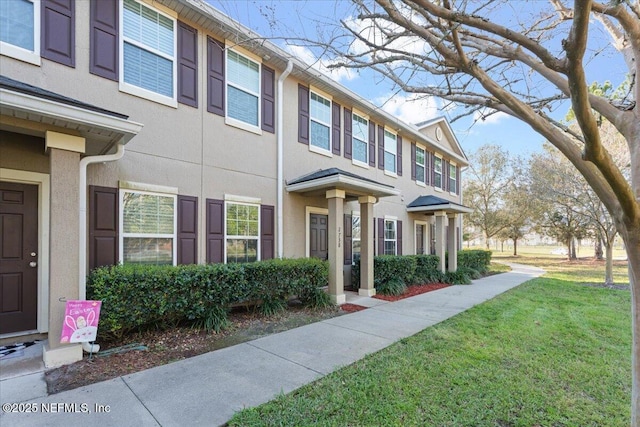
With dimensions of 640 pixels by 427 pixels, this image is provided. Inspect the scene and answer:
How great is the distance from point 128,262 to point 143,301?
1136 mm

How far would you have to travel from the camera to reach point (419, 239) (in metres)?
14.9

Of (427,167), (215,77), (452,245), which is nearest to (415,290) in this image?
(452,245)

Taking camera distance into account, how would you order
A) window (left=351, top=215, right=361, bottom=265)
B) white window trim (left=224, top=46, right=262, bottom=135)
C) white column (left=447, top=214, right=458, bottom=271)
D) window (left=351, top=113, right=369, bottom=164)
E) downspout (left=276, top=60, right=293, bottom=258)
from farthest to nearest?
white column (left=447, top=214, right=458, bottom=271)
window (left=351, top=113, right=369, bottom=164)
window (left=351, top=215, right=361, bottom=265)
downspout (left=276, top=60, right=293, bottom=258)
white window trim (left=224, top=46, right=262, bottom=135)

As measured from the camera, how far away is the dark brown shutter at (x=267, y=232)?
7.94m

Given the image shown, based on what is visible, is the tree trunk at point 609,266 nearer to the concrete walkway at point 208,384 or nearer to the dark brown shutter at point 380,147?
the dark brown shutter at point 380,147

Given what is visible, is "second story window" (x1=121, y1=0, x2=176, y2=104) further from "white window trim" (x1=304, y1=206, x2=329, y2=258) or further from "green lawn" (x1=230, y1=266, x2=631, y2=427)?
"green lawn" (x1=230, y1=266, x2=631, y2=427)

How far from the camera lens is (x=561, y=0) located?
3.56 meters

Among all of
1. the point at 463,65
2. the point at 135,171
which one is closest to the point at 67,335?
the point at 135,171

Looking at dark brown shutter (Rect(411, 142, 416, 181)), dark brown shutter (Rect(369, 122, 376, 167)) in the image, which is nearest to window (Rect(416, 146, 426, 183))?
dark brown shutter (Rect(411, 142, 416, 181))

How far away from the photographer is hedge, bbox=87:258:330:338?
15.8 ft

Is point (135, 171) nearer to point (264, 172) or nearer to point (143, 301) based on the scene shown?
point (143, 301)

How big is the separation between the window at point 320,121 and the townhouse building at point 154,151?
0.05 metres

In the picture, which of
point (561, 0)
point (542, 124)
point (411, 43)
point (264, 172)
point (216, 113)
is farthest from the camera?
point (264, 172)

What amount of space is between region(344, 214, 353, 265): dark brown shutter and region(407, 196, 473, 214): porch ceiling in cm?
431
